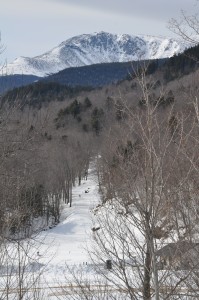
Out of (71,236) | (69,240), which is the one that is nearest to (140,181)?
(69,240)

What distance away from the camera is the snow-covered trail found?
27828mm

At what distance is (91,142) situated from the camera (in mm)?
83750

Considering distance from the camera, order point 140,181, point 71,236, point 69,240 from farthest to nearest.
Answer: point 71,236 → point 69,240 → point 140,181

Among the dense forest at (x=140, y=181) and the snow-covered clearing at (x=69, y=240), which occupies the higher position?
the snow-covered clearing at (x=69, y=240)

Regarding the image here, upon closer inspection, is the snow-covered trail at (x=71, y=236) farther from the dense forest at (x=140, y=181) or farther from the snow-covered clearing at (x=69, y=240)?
the dense forest at (x=140, y=181)

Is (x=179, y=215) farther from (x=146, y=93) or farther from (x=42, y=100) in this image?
(x=42, y=100)

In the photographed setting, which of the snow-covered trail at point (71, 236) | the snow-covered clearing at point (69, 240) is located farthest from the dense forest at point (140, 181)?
the snow-covered trail at point (71, 236)

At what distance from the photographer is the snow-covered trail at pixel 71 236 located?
27828mm

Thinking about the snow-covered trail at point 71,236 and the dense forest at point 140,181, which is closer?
the dense forest at point 140,181

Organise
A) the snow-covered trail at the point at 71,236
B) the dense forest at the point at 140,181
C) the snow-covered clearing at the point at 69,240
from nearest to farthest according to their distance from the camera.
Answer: the dense forest at the point at 140,181 → the snow-covered clearing at the point at 69,240 → the snow-covered trail at the point at 71,236

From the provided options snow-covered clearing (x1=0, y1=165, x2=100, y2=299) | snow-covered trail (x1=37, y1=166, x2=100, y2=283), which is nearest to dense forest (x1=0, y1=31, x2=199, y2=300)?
snow-covered clearing (x1=0, y1=165, x2=100, y2=299)

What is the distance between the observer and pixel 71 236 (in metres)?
42.7

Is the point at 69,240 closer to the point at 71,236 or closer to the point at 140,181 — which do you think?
the point at 71,236

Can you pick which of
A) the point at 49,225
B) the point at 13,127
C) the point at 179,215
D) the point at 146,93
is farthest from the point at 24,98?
the point at 49,225
